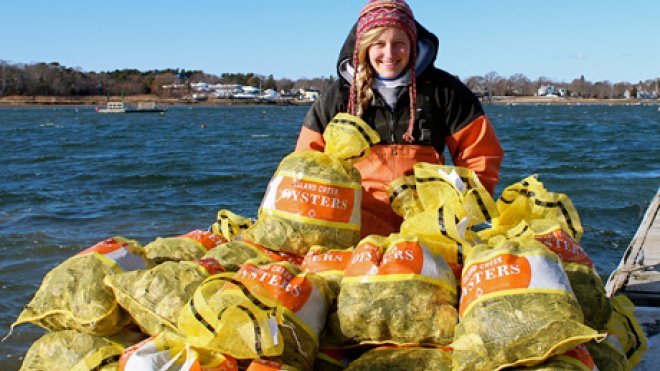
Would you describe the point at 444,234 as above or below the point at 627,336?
above

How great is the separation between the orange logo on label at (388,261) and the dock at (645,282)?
5.25 ft

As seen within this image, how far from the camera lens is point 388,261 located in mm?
3125

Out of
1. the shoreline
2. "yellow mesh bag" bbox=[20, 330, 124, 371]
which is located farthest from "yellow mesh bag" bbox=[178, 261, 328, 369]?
the shoreline

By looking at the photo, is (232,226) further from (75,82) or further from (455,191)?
(75,82)

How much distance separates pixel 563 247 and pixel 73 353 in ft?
7.69

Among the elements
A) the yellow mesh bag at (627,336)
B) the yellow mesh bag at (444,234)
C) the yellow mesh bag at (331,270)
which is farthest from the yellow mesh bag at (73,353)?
the yellow mesh bag at (627,336)

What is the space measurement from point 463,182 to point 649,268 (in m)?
3.15

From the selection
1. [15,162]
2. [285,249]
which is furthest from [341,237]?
[15,162]

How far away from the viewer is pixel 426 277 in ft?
10.1

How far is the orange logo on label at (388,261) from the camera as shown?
3.09 meters

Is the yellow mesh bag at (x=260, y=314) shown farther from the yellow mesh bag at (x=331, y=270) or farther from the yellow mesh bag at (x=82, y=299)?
the yellow mesh bag at (x=82, y=299)

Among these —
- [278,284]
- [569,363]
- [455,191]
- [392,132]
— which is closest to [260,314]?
[278,284]

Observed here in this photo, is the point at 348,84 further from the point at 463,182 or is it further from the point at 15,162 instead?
the point at 15,162

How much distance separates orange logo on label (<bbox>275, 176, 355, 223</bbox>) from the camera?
3.83 meters
